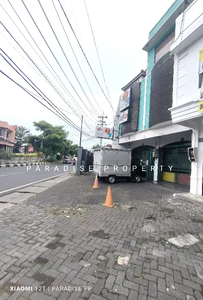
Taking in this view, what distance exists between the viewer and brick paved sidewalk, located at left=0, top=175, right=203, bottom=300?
6.65 ft

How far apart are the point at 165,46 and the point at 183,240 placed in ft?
39.1

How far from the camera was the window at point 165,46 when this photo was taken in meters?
10.2

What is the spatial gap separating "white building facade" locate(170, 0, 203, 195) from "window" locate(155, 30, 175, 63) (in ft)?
10.9

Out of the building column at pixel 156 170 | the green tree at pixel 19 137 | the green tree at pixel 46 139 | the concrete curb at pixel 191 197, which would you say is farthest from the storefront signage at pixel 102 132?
the green tree at pixel 19 137

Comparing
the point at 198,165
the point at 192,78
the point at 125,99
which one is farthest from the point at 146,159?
the point at 192,78

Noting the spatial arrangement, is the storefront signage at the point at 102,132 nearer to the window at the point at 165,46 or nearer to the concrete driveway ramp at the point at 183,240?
the window at the point at 165,46

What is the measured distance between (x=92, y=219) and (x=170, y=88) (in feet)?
25.8

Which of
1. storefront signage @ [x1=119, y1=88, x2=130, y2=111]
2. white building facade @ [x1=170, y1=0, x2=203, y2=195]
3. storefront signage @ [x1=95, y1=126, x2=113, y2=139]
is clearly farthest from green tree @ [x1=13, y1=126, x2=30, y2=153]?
white building facade @ [x1=170, y1=0, x2=203, y2=195]

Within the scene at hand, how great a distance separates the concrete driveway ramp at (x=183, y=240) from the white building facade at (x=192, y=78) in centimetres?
431

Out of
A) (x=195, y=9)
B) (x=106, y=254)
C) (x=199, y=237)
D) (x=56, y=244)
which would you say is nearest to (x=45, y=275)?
(x=56, y=244)

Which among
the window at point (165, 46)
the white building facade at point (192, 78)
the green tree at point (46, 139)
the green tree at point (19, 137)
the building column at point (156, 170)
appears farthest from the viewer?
the green tree at point (19, 137)

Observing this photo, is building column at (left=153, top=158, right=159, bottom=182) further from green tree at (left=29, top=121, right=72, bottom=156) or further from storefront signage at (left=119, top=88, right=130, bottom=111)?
green tree at (left=29, top=121, right=72, bottom=156)

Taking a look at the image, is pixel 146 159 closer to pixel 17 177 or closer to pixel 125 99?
pixel 125 99

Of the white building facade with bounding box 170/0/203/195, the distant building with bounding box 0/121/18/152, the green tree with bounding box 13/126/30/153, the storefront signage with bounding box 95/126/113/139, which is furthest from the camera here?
the green tree with bounding box 13/126/30/153
